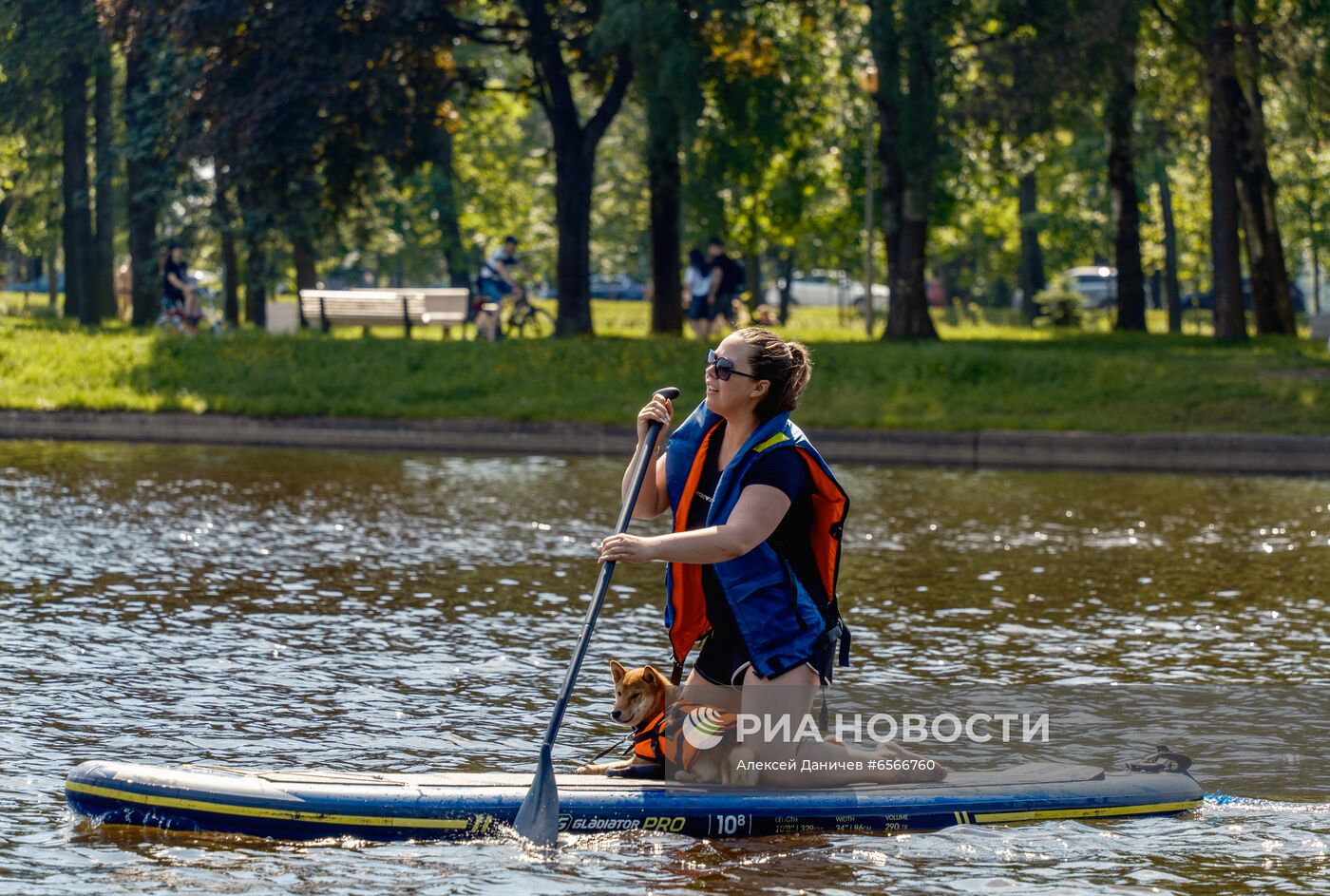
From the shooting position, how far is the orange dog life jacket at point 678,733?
20.3ft

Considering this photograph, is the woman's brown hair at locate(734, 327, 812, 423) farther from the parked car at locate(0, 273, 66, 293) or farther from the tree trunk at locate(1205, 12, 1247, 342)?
the parked car at locate(0, 273, 66, 293)

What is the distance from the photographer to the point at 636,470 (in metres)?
6.36

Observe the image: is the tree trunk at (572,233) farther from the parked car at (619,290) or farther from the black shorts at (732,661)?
the parked car at (619,290)

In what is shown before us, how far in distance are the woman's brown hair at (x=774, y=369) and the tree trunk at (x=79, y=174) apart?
1285 inches

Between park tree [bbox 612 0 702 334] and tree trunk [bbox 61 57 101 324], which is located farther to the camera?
tree trunk [bbox 61 57 101 324]


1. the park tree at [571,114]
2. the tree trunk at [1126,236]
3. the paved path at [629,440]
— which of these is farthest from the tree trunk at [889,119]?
the paved path at [629,440]

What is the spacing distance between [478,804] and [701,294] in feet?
74.2

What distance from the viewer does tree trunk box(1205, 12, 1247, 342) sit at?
87.1 ft

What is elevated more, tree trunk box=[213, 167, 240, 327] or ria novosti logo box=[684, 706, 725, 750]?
tree trunk box=[213, 167, 240, 327]

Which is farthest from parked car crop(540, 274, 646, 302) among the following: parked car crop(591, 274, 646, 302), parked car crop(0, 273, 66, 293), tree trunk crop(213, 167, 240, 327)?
tree trunk crop(213, 167, 240, 327)

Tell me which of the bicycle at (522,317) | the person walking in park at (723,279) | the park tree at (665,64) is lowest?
the bicycle at (522,317)

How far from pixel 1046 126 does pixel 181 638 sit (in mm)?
20434

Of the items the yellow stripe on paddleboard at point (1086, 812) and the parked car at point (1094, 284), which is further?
the parked car at point (1094, 284)

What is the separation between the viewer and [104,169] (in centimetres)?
3681
